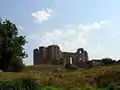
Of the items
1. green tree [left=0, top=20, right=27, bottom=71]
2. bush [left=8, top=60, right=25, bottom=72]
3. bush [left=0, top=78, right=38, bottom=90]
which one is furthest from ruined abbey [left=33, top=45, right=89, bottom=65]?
bush [left=0, top=78, right=38, bottom=90]

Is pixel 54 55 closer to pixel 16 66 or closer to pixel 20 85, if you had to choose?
pixel 16 66

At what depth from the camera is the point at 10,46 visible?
1874 inches

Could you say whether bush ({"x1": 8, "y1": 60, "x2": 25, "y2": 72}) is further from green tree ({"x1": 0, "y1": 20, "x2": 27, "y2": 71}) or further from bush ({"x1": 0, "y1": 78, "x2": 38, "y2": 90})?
bush ({"x1": 0, "y1": 78, "x2": 38, "y2": 90})

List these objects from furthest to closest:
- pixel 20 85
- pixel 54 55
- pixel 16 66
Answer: pixel 54 55 → pixel 16 66 → pixel 20 85

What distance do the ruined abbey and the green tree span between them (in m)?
24.8

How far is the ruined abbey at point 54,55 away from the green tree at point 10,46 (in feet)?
81.5

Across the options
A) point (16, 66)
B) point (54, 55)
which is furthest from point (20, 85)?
point (54, 55)

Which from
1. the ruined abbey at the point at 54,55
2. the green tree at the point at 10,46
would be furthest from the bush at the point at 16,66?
the ruined abbey at the point at 54,55

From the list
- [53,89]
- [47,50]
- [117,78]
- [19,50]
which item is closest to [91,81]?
[117,78]

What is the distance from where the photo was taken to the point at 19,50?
1934 inches

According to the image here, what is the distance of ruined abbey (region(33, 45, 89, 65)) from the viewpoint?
7675 centimetres

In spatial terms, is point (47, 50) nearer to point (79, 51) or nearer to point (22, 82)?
point (79, 51)

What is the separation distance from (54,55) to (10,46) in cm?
2999

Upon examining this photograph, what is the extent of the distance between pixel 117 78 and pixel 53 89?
8.29m
